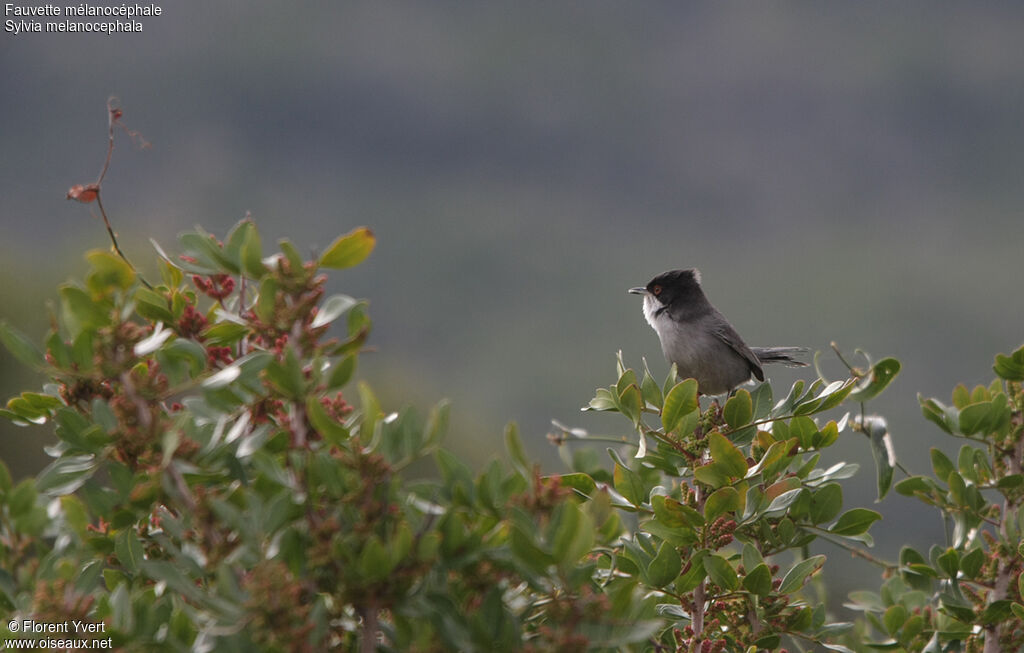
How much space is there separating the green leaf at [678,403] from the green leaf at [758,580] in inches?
15.9

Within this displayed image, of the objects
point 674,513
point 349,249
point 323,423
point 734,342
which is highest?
point 349,249

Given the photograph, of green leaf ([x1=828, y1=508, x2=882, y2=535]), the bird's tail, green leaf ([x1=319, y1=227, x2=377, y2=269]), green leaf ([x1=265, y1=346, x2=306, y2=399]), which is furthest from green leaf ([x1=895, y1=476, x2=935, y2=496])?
the bird's tail

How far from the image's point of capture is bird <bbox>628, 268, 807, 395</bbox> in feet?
19.1

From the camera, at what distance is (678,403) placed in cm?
237

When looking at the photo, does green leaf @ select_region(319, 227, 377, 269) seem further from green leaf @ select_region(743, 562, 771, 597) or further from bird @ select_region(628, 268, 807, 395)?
bird @ select_region(628, 268, 807, 395)

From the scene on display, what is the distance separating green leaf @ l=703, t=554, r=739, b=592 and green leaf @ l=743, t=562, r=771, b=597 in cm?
5

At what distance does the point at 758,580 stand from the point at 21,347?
1.67m

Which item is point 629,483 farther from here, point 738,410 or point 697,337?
point 697,337

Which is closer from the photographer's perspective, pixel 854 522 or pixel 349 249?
pixel 349 249

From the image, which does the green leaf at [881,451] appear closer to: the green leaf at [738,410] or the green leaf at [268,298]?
the green leaf at [738,410]

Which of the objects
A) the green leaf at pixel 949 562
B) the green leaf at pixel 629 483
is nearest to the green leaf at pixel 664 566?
the green leaf at pixel 629 483

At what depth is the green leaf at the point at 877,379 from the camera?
207 cm

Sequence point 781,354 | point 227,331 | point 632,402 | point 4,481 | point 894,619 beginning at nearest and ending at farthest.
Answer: point 4,481 < point 227,331 < point 632,402 < point 894,619 < point 781,354

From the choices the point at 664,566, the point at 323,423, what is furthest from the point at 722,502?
the point at 323,423
